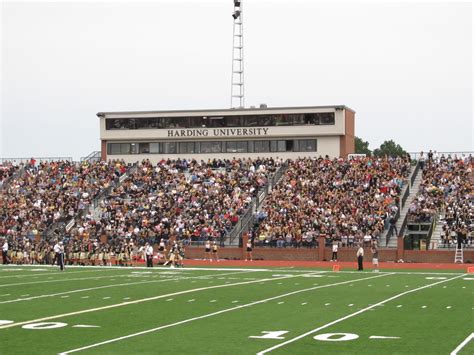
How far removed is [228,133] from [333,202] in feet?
46.8

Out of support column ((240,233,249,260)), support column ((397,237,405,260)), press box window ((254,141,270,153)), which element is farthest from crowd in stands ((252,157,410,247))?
press box window ((254,141,270,153))

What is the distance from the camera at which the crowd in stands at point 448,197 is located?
4609 centimetres

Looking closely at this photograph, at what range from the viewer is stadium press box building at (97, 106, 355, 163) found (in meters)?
61.3

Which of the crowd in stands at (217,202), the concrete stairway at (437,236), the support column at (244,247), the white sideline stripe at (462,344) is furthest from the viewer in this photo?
the support column at (244,247)

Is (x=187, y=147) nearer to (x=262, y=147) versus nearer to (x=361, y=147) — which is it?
(x=262, y=147)

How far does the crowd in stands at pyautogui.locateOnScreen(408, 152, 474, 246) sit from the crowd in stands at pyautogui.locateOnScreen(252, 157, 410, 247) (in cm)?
138

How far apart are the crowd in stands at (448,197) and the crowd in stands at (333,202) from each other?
138 centimetres

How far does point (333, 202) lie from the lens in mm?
50812

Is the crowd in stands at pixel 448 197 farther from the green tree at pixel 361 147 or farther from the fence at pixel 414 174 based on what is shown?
the green tree at pixel 361 147

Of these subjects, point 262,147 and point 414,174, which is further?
point 262,147

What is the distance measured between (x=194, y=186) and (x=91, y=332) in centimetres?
3968

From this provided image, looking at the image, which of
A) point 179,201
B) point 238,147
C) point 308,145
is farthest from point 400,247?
point 238,147

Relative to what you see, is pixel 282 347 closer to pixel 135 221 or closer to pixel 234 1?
pixel 135 221

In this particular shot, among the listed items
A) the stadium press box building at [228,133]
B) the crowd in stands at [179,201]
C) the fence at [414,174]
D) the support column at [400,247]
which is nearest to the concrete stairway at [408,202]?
the fence at [414,174]
